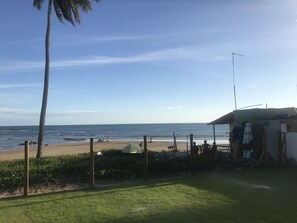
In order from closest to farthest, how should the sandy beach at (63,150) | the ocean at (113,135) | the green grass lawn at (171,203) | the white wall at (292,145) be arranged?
the green grass lawn at (171,203)
the white wall at (292,145)
the sandy beach at (63,150)
the ocean at (113,135)

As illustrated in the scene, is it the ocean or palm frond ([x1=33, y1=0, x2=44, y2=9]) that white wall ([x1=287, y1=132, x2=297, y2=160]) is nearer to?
palm frond ([x1=33, y1=0, x2=44, y2=9])

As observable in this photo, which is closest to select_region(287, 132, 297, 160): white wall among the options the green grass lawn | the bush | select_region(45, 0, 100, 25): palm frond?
the bush

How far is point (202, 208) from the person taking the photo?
28.0ft

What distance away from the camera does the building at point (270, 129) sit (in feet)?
51.8

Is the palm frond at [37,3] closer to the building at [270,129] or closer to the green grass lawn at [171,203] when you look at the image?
the building at [270,129]

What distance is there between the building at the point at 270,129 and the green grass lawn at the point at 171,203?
3808mm

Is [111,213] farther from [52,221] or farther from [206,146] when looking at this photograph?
[206,146]

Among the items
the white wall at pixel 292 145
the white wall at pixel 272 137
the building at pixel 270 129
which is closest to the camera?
the white wall at pixel 292 145

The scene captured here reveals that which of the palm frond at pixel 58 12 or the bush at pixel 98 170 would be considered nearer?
the bush at pixel 98 170

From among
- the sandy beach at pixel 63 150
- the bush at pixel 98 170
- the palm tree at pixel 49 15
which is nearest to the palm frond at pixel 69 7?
the palm tree at pixel 49 15

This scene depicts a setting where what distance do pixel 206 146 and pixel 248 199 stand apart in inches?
359

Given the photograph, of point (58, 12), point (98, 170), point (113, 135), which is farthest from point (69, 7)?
point (113, 135)

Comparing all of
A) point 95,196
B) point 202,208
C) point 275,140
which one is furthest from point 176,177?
point 275,140

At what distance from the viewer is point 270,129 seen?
56.5ft
